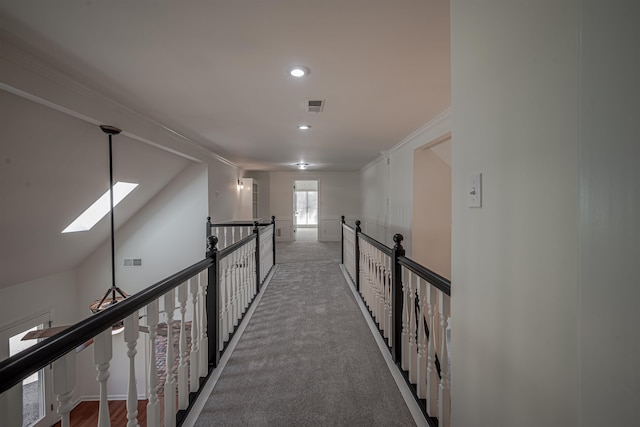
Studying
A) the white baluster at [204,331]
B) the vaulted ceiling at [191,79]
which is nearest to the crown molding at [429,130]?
the vaulted ceiling at [191,79]

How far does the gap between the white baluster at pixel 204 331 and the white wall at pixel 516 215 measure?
1455mm

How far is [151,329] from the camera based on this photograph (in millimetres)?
1257

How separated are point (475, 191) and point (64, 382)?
1.48 meters

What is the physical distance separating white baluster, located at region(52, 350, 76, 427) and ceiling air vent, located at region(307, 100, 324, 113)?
102 inches

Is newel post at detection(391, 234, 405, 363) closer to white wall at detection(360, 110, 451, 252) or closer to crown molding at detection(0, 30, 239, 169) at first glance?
white wall at detection(360, 110, 451, 252)

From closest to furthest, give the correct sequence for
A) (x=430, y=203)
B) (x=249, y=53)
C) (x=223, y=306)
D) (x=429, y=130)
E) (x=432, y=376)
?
(x=432, y=376)
(x=249, y=53)
(x=223, y=306)
(x=429, y=130)
(x=430, y=203)

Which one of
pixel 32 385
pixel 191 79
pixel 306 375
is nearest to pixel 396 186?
pixel 191 79

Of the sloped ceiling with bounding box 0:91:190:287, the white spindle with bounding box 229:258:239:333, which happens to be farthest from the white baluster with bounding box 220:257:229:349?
the sloped ceiling with bounding box 0:91:190:287

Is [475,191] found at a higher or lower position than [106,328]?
higher

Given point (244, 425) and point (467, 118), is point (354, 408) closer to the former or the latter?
point (244, 425)

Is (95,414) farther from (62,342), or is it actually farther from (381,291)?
(62,342)

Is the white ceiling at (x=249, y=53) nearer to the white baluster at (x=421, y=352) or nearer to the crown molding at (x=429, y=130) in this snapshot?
the crown molding at (x=429, y=130)

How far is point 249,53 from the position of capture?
1.93m

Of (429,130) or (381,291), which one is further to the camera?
(429,130)
